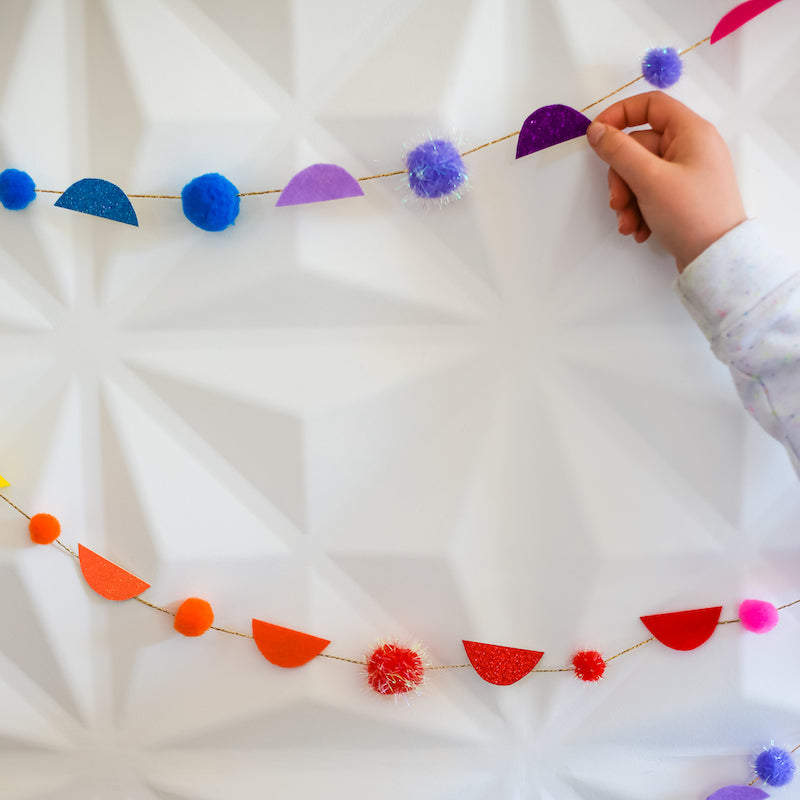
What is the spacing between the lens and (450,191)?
0.72 meters

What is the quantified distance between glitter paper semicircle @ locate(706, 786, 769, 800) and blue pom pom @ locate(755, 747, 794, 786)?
0.02 metres

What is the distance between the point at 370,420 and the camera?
0.76 meters

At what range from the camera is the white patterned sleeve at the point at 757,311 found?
→ 652 millimetres

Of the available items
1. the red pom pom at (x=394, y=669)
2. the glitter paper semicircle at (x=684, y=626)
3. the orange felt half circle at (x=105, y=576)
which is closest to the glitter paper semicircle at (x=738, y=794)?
the glitter paper semicircle at (x=684, y=626)

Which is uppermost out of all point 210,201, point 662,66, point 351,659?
point 662,66

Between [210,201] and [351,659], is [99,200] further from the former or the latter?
[351,659]

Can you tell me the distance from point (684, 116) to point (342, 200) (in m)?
0.36

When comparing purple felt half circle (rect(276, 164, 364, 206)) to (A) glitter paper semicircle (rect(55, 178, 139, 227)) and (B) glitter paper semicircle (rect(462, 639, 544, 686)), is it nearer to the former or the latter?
(A) glitter paper semicircle (rect(55, 178, 139, 227))

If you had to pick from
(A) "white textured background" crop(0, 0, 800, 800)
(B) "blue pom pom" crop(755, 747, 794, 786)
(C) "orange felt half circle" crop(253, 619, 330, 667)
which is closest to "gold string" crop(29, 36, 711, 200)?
(A) "white textured background" crop(0, 0, 800, 800)

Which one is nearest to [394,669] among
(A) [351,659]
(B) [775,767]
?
(A) [351,659]

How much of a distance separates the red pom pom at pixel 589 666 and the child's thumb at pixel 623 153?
51 cm

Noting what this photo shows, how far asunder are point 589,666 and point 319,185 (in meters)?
0.61

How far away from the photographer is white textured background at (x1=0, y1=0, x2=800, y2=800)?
0.73m

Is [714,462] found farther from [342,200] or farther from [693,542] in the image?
[342,200]
